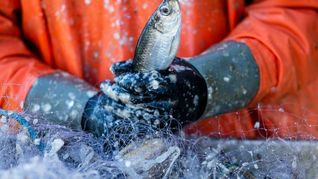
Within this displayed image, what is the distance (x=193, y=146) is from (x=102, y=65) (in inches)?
18.2

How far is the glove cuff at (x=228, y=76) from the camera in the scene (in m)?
1.23

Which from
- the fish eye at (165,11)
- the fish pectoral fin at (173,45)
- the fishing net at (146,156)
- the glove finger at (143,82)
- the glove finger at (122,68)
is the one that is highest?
the fish eye at (165,11)

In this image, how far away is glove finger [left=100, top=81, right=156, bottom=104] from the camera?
1.05 metres

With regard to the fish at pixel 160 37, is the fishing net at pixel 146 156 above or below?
below

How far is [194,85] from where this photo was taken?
1142mm

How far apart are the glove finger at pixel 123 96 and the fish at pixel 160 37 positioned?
0.20 feet

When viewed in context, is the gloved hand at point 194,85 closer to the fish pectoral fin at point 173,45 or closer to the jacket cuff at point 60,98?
the fish pectoral fin at point 173,45

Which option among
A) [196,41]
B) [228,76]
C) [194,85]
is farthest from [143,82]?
[196,41]

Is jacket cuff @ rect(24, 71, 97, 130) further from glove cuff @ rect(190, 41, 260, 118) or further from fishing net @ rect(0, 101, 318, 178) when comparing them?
glove cuff @ rect(190, 41, 260, 118)

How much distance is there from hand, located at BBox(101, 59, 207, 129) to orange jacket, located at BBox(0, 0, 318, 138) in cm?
19

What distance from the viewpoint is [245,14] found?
1.49 meters

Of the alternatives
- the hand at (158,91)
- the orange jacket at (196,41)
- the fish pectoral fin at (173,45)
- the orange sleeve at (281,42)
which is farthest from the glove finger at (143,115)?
the orange sleeve at (281,42)

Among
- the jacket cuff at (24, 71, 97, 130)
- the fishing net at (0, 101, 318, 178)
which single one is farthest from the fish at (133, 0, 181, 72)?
the jacket cuff at (24, 71, 97, 130)

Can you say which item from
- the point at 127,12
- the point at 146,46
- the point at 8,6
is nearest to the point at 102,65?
the point at 127,12
